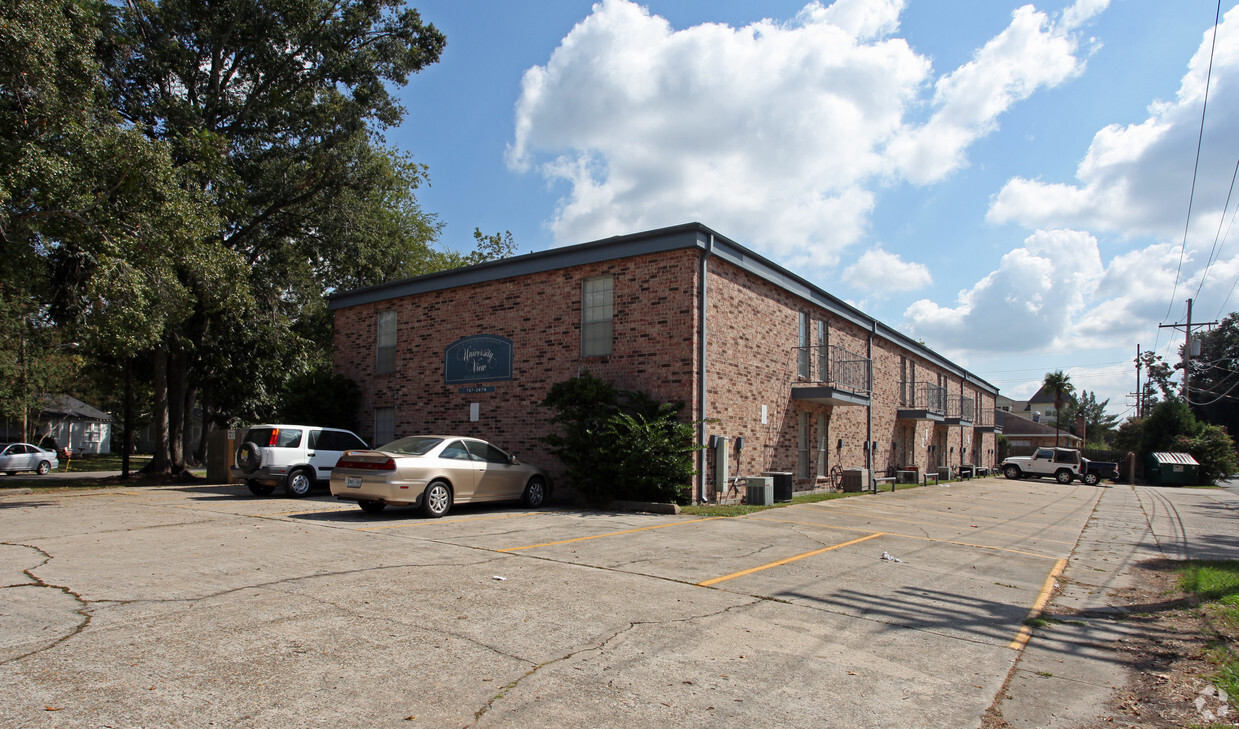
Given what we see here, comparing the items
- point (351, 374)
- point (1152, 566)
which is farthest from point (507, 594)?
point (351, 374)

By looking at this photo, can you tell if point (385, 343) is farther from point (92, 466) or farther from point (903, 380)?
point (92, 466)

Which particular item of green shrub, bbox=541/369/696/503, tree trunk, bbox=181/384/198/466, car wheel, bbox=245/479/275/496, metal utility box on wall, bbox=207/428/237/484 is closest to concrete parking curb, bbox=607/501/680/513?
green shrub, bbox=541/369/696/503

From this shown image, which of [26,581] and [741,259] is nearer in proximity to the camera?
[26,581]

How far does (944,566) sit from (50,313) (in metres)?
20.2

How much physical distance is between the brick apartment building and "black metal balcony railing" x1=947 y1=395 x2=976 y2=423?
14844 mm

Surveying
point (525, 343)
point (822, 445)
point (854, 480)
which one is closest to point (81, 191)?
point (525, 343)

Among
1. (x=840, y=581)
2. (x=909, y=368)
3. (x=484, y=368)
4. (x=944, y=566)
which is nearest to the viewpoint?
(x=840, y=581)

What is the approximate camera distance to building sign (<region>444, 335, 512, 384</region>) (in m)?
17.9

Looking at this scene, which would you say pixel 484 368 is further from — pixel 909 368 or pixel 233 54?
pixel 909 368

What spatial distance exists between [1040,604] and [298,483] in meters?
14.2

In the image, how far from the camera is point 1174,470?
1490 inches

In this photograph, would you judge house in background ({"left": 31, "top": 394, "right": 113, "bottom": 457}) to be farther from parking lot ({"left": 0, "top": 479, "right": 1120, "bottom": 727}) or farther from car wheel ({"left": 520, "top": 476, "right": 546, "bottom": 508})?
parking lot ({"left": 0, "top": 479, "right": 1120, "bottom": 727})

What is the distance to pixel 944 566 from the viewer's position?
8.87m

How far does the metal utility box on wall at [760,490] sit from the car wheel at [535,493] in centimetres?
462
